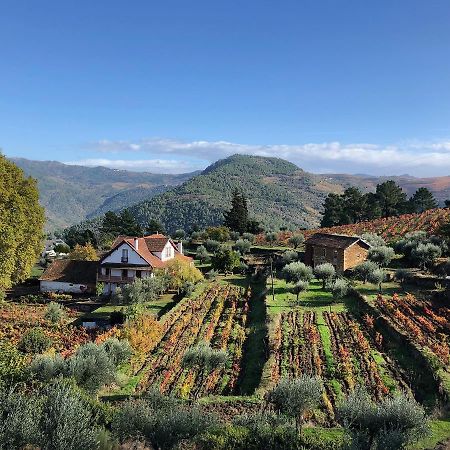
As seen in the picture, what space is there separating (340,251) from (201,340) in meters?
22.5

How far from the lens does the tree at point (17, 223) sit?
3841cm

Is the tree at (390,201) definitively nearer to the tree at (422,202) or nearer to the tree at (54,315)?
the tree at (422,202)

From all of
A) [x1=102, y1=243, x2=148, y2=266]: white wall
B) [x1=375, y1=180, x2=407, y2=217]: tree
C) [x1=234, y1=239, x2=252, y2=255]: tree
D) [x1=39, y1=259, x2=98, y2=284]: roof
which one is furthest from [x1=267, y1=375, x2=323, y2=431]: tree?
[x1=375, y1=180, x2=407, y2=217]: tree

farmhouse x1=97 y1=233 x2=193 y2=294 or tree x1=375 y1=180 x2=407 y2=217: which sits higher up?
tree x1=375 y1=180 x2=407 y2=217

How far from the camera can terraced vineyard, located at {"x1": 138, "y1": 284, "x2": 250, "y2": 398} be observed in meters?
21.0

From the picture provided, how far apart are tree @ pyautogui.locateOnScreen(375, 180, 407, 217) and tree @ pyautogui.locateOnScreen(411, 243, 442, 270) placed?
43457 millimetres

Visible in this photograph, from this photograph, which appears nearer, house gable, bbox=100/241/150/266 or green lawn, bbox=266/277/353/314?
green lawn, bbox=266/277/353/314

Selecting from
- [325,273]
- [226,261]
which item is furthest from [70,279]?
[325,273]

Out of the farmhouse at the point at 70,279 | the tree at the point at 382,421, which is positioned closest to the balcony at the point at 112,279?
the farmhouse at the point at 70,279

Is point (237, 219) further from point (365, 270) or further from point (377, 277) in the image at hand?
point (377, 277)

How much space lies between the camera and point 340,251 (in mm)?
44750

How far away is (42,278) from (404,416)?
43406 millimetres

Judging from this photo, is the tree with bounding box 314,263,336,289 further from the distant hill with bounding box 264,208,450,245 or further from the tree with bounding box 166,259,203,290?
the distant hill with bounding box 264,208,450,245

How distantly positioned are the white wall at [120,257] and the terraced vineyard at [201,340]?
8838mm
